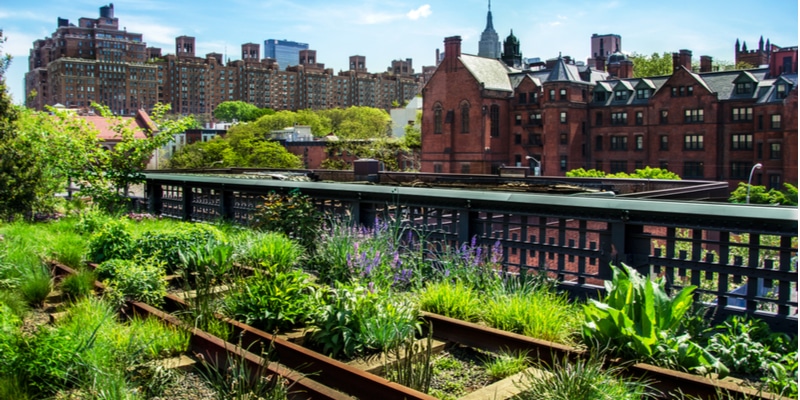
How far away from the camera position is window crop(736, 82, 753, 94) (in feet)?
221

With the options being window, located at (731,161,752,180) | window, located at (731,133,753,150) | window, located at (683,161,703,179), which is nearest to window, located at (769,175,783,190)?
window, located at (731,161,752,180)

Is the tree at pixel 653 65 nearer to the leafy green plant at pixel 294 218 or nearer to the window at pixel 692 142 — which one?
the window at pixel 692 142

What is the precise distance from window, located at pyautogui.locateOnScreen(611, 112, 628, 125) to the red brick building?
109 millimetres

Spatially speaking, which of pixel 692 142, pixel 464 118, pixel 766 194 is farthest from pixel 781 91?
pixel 464 118

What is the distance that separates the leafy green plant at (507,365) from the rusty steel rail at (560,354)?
10 cm

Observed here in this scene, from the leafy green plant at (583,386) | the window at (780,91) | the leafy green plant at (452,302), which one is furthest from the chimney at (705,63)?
the leafy green plant at (583,386)

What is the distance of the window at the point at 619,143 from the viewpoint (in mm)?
75125

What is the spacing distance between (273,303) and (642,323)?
3061 millimetres

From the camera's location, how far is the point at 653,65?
102688 millimetres

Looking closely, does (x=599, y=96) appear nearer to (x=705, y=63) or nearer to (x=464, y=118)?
(x=464, y=118)

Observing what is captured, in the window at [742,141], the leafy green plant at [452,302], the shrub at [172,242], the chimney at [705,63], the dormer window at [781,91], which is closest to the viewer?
the leafy green plant at [452,302]

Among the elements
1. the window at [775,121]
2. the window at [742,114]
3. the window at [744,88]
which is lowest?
the window at [775,121]

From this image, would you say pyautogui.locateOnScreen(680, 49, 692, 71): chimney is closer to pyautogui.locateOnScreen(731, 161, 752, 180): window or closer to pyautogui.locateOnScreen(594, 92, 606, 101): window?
pyautogui.locateOnScreen(594, 92, 606, 101): window

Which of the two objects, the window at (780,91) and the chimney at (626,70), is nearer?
the window at (780,91)
